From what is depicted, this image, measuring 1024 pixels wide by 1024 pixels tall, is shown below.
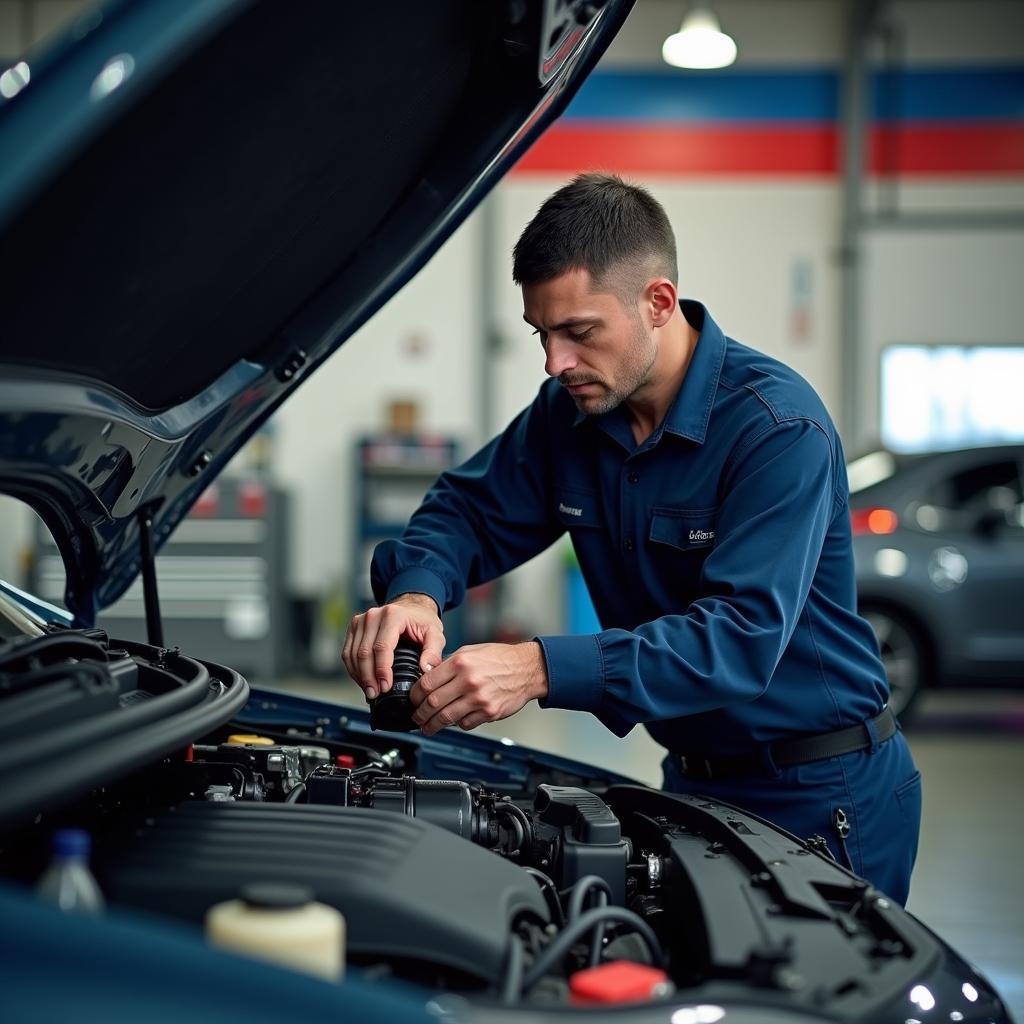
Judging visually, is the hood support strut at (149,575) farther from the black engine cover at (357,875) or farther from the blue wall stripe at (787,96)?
the blue wall stripe at (787,96)

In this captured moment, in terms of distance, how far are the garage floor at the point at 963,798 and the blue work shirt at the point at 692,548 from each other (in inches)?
48.7

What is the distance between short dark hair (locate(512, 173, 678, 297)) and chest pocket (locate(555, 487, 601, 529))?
349mm

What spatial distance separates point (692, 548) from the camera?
5.58 feet

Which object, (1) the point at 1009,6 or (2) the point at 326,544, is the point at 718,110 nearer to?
(1) the point at 1009,6

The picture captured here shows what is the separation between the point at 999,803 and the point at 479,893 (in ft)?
12.3

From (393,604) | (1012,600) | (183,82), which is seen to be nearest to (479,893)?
(393,604)

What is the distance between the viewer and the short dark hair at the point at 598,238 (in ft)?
5.37

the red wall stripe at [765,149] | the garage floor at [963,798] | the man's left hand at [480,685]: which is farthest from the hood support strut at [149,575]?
the red wall stripe at [765,149]

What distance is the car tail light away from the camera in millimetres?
5445

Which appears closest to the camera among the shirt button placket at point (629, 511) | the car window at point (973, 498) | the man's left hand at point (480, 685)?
the man's left hand at point (480, 685)

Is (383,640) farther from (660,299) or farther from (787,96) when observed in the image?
(787,96)

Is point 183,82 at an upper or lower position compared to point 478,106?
lower

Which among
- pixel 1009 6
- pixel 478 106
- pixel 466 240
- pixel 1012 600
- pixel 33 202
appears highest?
pixel 1009 6

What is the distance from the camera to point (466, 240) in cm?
831
